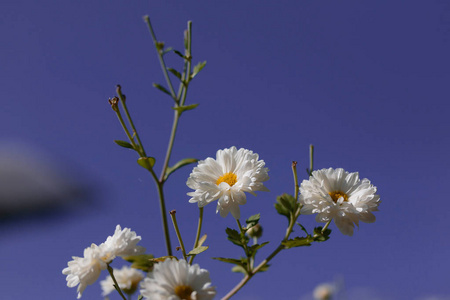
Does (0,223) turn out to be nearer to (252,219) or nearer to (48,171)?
(48,171)

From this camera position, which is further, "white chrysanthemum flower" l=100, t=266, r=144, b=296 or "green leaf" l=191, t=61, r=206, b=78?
"white chrysanthemum flower" l=100, t=266, r=144, b=296

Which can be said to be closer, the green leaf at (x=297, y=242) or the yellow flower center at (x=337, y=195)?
the green leaf at (x=297, y=242)

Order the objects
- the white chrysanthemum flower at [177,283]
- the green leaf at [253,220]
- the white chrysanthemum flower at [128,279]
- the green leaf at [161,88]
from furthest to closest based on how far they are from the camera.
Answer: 1. the white chrysanthemum flower at [128,279]
2. the green leaf at [253,220]
3. the green leaf at [161,88]
4. the white chrysanthemum flower at [177,283]

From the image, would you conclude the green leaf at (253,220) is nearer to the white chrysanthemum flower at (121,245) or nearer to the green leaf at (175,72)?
the white chrysanthemum flower at (121,245)

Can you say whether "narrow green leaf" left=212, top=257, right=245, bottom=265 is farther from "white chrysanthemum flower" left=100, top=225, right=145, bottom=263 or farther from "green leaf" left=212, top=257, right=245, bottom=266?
"white chrysanthemum flower" left=100, top=225, right=145, bottom=263

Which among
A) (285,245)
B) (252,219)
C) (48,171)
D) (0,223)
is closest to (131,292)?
(252,219)

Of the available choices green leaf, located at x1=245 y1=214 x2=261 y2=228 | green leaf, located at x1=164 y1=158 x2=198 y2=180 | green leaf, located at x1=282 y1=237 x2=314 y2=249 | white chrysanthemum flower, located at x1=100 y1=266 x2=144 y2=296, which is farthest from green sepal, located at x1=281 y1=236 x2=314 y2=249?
white chrysanthemum flower, located at x1=100 y1=266 x2=144 y2=296

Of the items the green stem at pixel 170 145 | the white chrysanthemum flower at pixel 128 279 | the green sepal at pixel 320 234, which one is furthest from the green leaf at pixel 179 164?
the white chrysanthemum flower at pixel 128 279

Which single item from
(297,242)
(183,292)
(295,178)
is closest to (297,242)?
(297,242)
